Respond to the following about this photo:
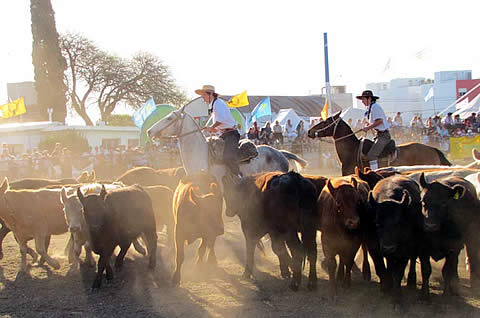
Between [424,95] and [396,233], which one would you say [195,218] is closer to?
[396,233]

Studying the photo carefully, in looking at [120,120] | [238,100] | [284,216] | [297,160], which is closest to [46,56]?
[120,120]

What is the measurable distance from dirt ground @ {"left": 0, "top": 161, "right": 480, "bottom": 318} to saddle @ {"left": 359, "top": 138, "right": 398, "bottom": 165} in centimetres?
336

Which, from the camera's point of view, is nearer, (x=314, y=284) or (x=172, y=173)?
(x=314, y=284)

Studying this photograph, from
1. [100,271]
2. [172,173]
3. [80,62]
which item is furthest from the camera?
[80,62]

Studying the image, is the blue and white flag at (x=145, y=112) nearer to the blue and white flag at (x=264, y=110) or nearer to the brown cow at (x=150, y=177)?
the blue and white flag at (x=264, y=110)

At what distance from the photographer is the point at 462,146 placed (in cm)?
2212

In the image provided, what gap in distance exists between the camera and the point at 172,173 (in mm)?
11727

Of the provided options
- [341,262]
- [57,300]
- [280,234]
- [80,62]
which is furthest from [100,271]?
[80,62]

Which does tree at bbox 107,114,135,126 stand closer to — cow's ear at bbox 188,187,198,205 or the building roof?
the building roof

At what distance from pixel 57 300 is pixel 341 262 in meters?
3.66

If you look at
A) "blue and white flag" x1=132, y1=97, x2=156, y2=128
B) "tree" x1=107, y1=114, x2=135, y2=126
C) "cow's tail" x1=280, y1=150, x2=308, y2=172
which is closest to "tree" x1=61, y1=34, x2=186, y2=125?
"tree" x1=107, y1=114, x2=135, y2=126

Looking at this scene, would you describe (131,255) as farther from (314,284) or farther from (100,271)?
(314,284)

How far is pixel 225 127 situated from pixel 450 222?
17.1 feet

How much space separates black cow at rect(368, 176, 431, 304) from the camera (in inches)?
215
